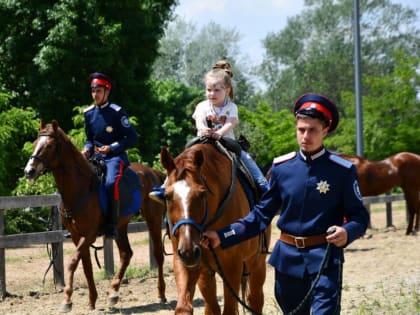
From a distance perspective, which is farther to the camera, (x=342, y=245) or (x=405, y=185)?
(x=405, y=185)

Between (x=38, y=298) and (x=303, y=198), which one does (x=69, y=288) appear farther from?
(x=303, y=198)

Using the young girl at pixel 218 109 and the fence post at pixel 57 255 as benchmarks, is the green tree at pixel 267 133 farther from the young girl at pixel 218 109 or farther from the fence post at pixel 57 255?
the young girl at pixel 218 109

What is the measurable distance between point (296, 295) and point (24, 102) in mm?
22749

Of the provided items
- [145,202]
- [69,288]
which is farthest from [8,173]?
[69,288]

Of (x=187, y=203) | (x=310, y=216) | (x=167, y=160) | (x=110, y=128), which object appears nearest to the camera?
(x=310, y=216)

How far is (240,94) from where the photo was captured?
243ft

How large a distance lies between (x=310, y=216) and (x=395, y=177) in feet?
51.1

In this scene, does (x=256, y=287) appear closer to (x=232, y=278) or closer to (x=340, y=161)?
(x=232, y=278)

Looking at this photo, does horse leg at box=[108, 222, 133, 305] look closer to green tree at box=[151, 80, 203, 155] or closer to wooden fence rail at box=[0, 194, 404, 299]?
wooden fence rail at box=[0, 194, 404, 299]

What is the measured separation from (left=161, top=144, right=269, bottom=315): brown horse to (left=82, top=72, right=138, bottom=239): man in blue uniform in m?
3.56

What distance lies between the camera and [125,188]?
10.8 m

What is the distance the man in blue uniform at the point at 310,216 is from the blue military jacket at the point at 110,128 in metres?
5.61

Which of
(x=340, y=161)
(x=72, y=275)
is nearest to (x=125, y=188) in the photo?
(x=72, y=275)

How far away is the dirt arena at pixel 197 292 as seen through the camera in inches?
360
